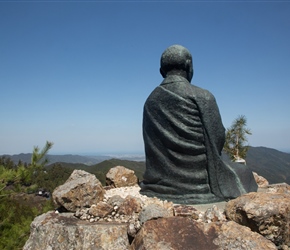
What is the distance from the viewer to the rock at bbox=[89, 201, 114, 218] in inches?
199

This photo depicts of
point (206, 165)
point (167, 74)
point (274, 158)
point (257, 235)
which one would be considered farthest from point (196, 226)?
point (274, 158)

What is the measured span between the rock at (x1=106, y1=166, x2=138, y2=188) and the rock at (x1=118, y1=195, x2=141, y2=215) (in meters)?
2.77

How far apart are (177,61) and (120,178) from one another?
11.9 ft

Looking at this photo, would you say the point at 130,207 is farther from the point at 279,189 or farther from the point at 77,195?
the point at 279,189

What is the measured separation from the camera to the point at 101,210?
200 inches

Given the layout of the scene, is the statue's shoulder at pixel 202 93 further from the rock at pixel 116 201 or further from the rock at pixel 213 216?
the rock at pixel 116 201

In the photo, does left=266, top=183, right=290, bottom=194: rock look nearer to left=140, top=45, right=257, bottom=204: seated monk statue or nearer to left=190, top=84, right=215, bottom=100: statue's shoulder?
left=140, top=45, right=257, bottom=204: seated monk statue

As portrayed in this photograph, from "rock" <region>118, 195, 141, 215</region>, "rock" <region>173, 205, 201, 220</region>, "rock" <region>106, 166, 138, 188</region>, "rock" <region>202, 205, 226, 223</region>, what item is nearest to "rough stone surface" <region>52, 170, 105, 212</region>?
"rock" <region>118, 195, 141, 215</region>

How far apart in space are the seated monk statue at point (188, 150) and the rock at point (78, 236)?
1584 millimetres

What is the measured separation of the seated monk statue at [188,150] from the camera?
5.75m

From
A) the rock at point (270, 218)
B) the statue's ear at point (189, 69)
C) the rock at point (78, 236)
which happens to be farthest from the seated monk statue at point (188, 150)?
the rock at point (78, 236)

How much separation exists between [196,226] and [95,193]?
82.6 inches

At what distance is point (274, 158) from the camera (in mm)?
135125

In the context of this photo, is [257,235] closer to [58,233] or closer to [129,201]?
[129,201]
